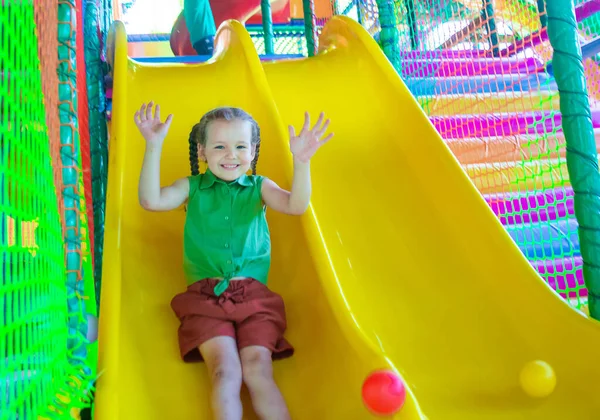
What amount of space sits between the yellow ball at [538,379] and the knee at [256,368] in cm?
63

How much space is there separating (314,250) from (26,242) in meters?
0.82

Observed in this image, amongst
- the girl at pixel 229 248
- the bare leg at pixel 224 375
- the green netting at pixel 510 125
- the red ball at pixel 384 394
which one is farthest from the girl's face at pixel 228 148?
the green netting at pixel 510 125

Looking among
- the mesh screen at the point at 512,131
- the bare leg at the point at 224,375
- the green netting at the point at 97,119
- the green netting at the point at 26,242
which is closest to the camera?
the green netting at the point at 26,242

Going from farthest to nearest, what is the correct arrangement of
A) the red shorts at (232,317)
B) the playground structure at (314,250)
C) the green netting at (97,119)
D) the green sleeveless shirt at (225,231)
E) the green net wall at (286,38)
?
the green net wall at (286,38)
the green netting at (97,119)
the green sleeveless shirt at (225,231)
the red shorts at (232,317)
the playground structure at (314,250)

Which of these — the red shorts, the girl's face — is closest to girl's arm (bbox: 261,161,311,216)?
the girl's face

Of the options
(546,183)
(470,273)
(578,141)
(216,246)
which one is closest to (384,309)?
(470,273)

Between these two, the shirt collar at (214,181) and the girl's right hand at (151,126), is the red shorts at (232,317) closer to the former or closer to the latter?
the shirt collar at (214,181)

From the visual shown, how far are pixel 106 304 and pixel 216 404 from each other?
1.31 ft

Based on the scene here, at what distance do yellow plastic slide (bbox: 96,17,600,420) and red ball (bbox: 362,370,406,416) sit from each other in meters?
0.04

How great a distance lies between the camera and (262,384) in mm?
1472

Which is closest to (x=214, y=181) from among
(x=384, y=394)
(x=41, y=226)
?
(x=41, y=226)

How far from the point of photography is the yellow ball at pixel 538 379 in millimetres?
1414

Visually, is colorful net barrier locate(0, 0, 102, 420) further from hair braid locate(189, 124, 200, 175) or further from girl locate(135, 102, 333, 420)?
hair braid locate(189, 124, 200, 175)

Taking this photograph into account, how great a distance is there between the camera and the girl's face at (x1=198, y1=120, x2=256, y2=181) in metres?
1.77
